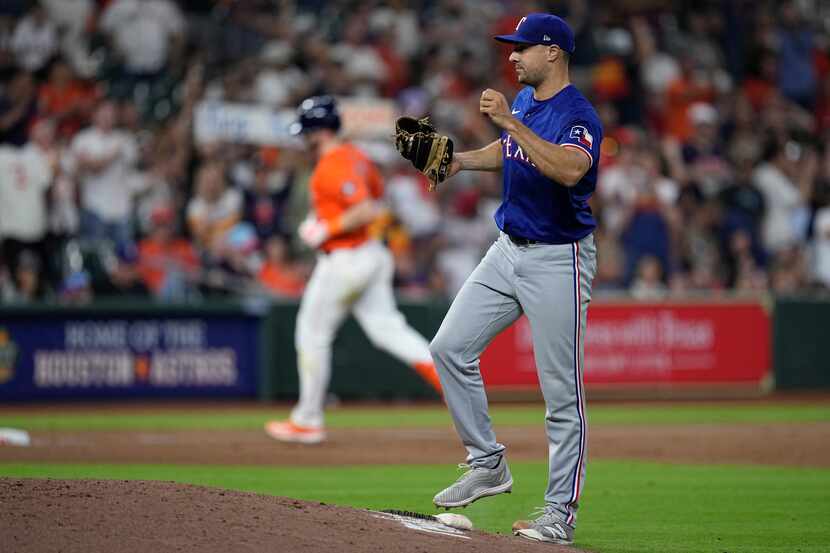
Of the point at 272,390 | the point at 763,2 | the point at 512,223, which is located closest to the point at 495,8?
the point at 763,2

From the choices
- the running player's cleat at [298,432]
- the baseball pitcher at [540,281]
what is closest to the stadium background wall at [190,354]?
the running player's cleat at [298,432]

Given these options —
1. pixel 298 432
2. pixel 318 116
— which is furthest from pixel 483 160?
pixel 298 432

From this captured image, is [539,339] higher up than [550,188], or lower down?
lower down

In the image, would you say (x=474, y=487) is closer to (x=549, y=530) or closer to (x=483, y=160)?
(x=549, y=530)

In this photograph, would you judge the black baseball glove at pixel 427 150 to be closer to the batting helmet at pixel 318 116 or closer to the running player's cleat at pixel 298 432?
the batting helmet at pixel 318 116

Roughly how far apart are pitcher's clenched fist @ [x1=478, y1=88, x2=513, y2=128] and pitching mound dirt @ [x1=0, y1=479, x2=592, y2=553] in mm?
1831

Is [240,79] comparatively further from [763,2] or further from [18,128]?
[763,2]

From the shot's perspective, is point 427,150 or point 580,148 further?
point 427,150

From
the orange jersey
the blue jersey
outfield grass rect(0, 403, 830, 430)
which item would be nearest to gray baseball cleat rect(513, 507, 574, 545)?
the blue jersey

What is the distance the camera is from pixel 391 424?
1279cm

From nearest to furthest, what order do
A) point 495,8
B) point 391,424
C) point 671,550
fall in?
1. point 671,550
2. point 391,424
3. point 495,8

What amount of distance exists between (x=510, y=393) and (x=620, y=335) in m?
1.55

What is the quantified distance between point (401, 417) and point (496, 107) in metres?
8.40

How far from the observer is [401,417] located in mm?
13727
